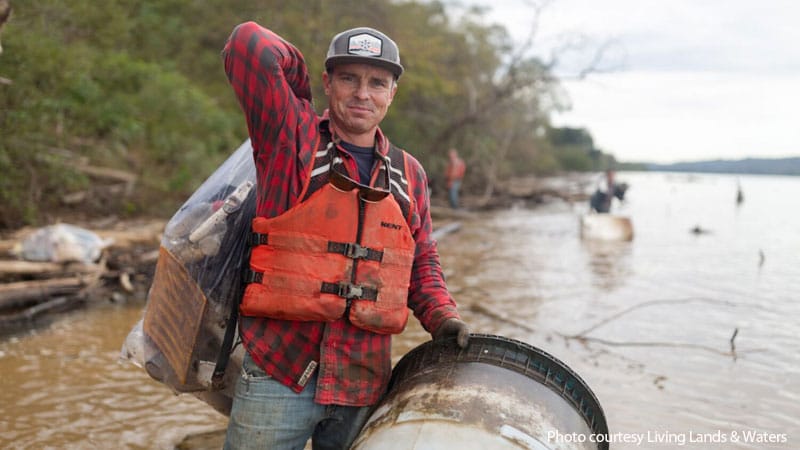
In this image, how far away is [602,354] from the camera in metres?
6.75

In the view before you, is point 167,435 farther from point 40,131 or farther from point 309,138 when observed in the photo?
point 40,131

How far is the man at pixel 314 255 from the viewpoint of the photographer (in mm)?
2299

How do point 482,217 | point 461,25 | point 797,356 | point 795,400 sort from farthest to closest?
1. point 461,25
2. point 482,217
3. point 797,356
4. point 795,400

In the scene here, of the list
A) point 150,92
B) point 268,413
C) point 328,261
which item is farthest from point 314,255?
point 150,92

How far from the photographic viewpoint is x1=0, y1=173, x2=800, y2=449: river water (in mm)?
4609

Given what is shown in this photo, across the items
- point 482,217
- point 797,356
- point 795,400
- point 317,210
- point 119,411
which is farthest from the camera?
point 482,217

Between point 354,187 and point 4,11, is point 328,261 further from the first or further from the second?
point 4,11

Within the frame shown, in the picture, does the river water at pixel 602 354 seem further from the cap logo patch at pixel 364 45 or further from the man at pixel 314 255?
the cap logo patch at pixel 364 45

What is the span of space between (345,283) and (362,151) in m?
0.53

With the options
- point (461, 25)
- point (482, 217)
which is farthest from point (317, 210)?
point (461, 25)

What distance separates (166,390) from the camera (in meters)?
5.11

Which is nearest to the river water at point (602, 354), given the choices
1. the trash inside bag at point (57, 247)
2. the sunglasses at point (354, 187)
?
the trash inside bag at point (57, 247)

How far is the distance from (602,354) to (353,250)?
Answer: 5.07m

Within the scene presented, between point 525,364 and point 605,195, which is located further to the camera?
point 605,195
